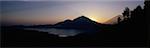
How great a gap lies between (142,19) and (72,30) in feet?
2.88

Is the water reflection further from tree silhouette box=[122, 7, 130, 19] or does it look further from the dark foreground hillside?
tree silhouette box=[122, 7, 130, 19]

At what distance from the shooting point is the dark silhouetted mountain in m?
3.96

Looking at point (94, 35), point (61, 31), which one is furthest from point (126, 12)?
point (61, 31)

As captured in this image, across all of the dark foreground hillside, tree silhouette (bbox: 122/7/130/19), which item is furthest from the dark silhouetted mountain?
tree silhouette (bbox: 122/7/130/19)

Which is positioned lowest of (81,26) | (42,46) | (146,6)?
(42,46)

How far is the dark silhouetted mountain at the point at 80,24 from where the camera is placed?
3957mm

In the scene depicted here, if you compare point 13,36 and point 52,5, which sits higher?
point 52,5

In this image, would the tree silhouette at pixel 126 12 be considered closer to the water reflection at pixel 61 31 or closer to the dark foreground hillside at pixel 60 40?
the dark foreground hillside at pixel 60 40

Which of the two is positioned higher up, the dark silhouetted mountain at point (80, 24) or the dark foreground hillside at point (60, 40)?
the dark silhouetted mountain at point (80, 24)

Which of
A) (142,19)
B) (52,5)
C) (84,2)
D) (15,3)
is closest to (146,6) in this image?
(142,19)

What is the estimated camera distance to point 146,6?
13.1 feet

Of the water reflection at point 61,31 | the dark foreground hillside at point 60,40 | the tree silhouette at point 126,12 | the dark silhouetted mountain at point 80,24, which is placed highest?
the tree silhouette at point 126,12

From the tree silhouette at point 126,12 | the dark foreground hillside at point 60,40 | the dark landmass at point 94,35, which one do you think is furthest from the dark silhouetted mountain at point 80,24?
the tree silhouette at point 126,12

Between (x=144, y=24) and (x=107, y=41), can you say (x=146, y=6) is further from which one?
(x=107, y=41)
